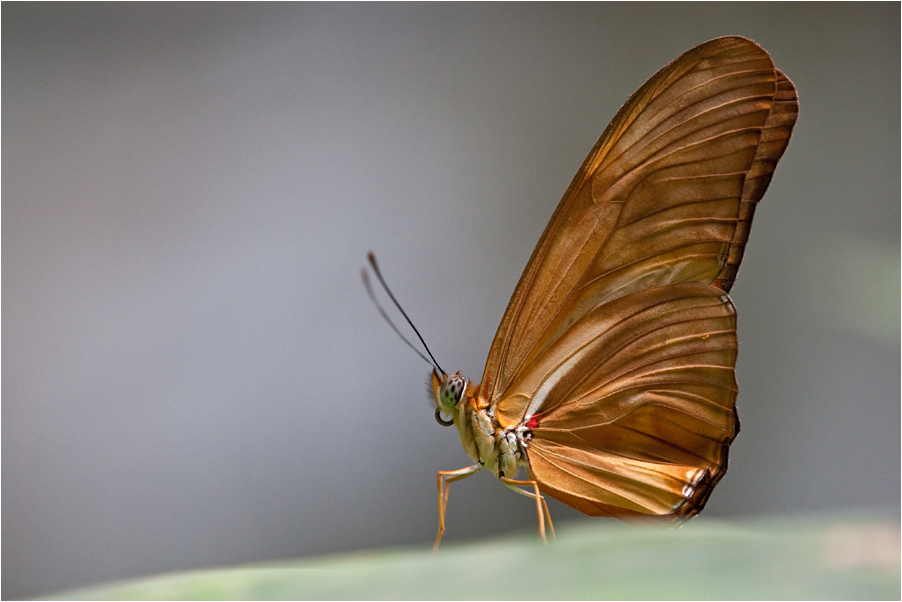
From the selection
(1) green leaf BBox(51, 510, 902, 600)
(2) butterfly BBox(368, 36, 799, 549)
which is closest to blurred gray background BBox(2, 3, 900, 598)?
(2) butterfly BBox(368, 36, 799, 549)

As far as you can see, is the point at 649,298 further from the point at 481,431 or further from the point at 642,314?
the point at 481,431

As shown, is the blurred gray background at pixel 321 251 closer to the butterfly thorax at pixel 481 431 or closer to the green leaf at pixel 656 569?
the butterfly thorax at pixel 481 431

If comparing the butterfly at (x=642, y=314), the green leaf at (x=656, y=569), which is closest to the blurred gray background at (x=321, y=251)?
the butterfly at (x=642, y=314)

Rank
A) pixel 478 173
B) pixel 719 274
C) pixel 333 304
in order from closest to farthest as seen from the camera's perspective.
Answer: pixel 719 274, pixel 333 304, pixel 478 173

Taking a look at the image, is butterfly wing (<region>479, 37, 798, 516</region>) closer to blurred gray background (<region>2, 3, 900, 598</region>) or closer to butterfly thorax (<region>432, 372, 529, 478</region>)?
butterfly thorax (<region>432, 372, 529, 478</region>)

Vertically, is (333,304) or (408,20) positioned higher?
(408,20)

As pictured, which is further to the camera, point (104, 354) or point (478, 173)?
point (478, 173)

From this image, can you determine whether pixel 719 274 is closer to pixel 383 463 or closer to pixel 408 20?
pixel 383 463

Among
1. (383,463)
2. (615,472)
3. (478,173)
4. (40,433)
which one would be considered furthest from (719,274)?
(40,433)
